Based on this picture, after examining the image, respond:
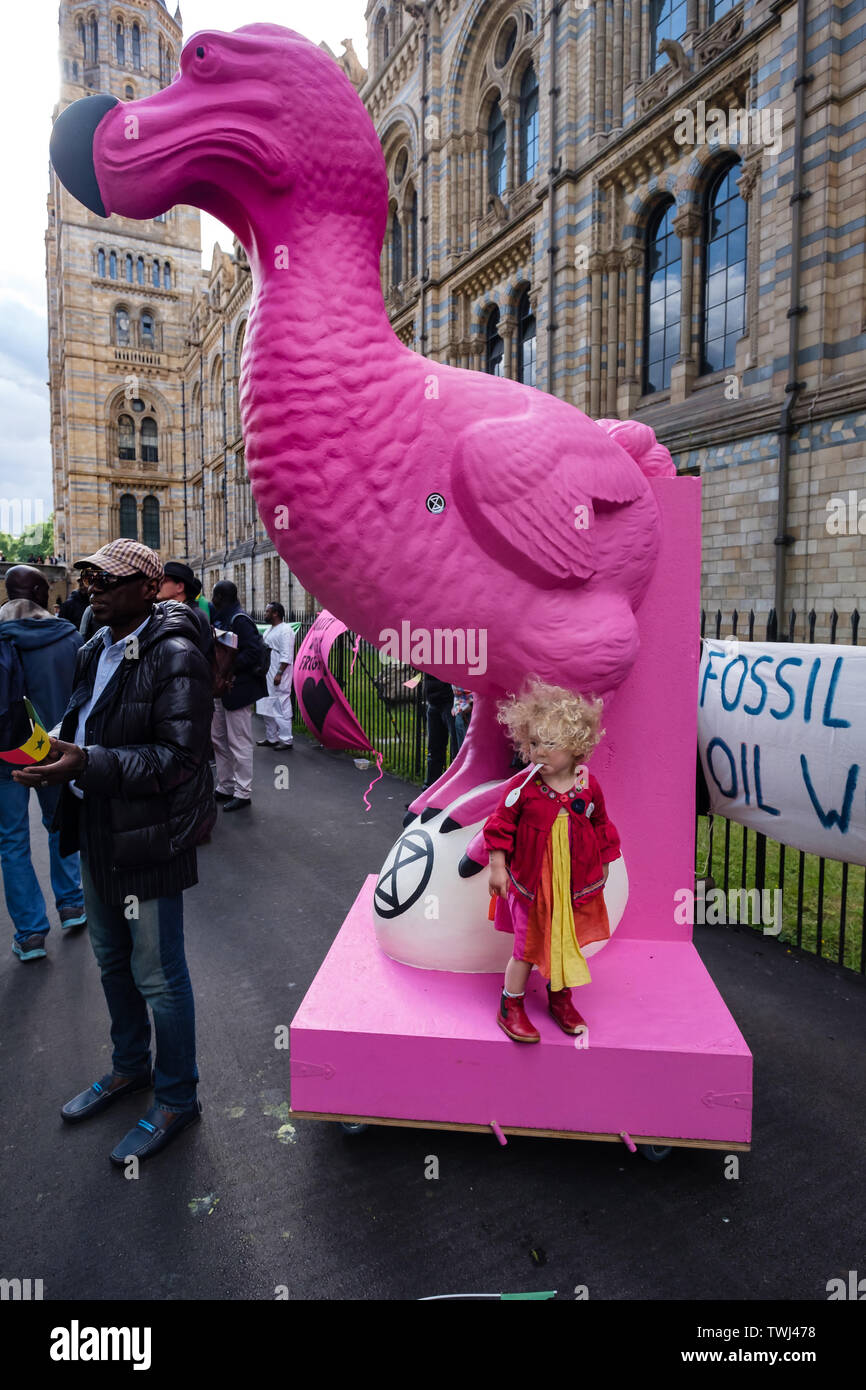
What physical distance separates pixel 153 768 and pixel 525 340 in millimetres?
16451

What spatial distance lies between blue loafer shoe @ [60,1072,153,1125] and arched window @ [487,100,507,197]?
18.8 metres

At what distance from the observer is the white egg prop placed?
8.33ft

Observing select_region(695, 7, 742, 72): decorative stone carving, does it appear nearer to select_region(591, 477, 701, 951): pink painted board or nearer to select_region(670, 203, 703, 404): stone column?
select_region(670, 203, 703, 404): stone column

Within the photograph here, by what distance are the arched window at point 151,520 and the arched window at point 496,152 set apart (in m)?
34.7

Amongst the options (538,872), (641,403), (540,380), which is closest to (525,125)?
(540,380)

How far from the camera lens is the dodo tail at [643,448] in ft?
8.86

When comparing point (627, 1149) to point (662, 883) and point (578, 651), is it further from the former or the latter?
point (578, 651)

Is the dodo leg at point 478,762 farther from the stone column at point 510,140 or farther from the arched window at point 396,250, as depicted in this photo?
the arched window at point 396,250

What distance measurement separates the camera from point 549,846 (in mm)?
2182

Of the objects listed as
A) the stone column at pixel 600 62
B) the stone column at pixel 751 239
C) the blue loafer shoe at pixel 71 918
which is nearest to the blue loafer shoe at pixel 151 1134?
the blue loafer shoe at pixel 71 918

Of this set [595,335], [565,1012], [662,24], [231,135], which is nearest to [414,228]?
[662,24]

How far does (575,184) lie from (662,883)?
1491 centimetres

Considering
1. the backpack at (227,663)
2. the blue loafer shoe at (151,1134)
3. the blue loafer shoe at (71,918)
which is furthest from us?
the backpack at (227,663)

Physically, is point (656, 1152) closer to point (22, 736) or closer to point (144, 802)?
point (144, 802)
